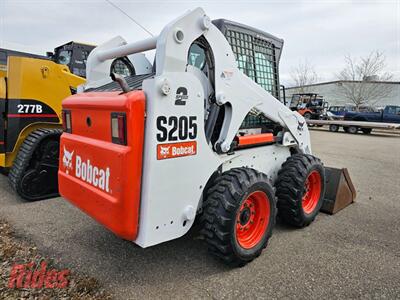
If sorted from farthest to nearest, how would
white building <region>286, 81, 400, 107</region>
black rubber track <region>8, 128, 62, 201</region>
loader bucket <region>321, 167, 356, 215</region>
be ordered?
white building <region>286, 81, 400, 107</region>, black rubber track <region>8, 128, 62, 201</region>, loader bucket <region>321, 167, 356, 215</region>

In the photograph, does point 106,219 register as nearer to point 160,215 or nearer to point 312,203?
point 160,215

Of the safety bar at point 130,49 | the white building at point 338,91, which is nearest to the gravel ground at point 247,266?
the safety bar at point 130,49

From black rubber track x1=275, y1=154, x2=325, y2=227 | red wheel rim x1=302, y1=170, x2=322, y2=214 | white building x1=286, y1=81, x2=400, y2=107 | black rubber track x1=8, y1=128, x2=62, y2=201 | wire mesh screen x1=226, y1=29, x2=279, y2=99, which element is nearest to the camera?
wire mesh screen x1=226, y1=29, x2=279, y2=99

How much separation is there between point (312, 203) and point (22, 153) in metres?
4.04

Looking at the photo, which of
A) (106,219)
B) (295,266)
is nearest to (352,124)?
(295,266)

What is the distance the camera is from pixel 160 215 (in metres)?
2.18

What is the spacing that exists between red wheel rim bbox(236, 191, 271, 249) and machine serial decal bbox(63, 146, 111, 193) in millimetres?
1233

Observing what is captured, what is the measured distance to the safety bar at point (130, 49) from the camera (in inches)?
94.2

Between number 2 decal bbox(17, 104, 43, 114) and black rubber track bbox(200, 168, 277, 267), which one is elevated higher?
number 2 decal bbox(17, 104, 43, 114)

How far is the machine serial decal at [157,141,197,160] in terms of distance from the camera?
82.9 inches

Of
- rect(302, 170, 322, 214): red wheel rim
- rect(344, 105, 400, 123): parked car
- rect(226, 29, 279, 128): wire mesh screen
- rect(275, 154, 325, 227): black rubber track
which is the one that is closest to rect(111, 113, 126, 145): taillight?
rect(226, 29, 279, 128): wire mesh screen

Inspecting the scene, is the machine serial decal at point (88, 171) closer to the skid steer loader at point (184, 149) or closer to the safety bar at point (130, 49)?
the skid steer loader at point (184, 149)

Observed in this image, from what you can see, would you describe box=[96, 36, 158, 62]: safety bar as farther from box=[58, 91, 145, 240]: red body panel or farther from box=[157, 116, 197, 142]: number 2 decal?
box=[157, 116, 197, 142]: number 2 decal

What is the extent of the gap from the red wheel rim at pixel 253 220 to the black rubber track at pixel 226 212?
6.8 inches
